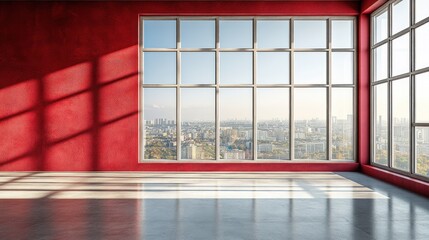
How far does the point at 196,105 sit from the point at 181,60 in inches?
51.8

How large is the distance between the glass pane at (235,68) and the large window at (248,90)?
0.09 ft

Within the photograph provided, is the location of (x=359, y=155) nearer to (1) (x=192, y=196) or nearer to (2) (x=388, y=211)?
(2) (x=388, y=211)

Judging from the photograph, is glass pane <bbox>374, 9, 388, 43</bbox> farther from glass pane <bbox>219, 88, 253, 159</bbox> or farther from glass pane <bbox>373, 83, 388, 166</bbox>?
glass pane <bbox>219, 88, 253, 159</bbox>

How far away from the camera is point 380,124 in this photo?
863 cm

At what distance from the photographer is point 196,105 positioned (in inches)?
369

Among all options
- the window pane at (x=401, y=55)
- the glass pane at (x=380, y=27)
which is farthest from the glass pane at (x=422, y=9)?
the glass pane at (x=380, y=27)

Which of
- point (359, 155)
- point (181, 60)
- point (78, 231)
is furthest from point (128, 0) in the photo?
point (359, 155)

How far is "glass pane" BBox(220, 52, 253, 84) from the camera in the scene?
9.41 m

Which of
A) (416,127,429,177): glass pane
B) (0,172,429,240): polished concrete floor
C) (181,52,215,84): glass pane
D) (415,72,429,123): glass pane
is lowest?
(0,172,429,240): polished concrete floor

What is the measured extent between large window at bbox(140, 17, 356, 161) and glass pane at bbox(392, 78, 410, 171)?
5.05 feet

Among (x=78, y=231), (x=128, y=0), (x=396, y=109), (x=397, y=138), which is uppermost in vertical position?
(x=128, y=0)

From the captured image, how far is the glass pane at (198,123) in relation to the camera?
9367 mm

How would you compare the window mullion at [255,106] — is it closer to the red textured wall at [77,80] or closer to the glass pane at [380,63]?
the red textured wall at [77,80]

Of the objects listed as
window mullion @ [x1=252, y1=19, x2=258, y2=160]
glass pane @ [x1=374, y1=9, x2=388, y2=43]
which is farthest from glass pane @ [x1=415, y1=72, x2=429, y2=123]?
window mullion @ [x1=252, y1=19, x2=258, y2=160]
